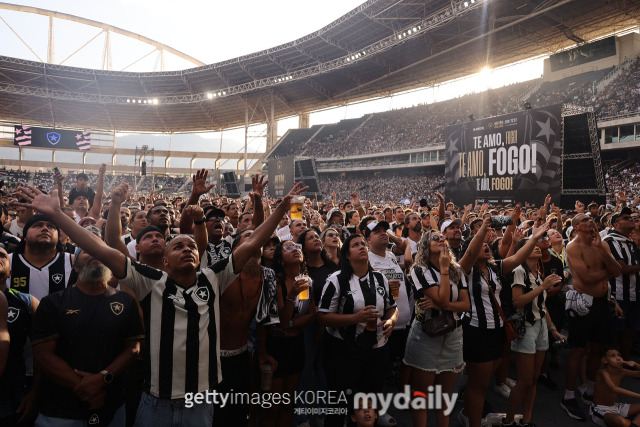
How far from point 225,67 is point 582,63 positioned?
2987 centimetres

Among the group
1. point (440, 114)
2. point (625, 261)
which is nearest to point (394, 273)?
point (625, 261)

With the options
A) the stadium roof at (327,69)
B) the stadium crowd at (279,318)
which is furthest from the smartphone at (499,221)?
the stadium roof at (327,69)

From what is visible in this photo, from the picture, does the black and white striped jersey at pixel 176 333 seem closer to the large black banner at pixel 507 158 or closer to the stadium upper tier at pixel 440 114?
the large black banner at pixel 507 158

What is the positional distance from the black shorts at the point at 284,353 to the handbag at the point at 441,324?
113cm

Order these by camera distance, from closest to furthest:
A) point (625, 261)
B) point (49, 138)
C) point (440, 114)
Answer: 1. point (625, 261)
2. point (440, 114)
3. point (49, 138)

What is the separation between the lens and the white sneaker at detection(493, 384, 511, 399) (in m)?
4.27

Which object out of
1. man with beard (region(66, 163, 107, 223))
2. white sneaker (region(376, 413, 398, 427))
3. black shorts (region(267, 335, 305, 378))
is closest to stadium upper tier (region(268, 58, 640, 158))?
man with beard (region(66, 163, 107, 223))

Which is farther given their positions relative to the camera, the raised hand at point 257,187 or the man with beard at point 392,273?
the man with beard at point 392,273

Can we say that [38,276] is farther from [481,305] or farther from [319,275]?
[481,305]

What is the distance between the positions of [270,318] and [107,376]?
1.17 metres

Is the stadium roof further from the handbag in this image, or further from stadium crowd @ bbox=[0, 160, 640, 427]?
the handbag

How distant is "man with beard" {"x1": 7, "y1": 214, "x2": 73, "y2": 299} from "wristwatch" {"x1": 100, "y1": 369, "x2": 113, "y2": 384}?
1.09 meters

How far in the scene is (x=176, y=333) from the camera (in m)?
2.29

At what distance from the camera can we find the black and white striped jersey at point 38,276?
2854 millimetres
